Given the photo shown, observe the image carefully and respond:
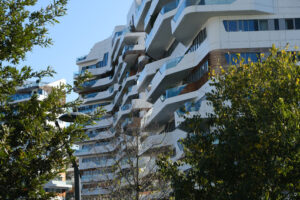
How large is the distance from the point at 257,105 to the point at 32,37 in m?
6.35

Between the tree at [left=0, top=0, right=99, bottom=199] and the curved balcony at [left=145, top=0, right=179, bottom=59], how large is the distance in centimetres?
2816

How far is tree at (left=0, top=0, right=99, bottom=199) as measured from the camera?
26.1 feet

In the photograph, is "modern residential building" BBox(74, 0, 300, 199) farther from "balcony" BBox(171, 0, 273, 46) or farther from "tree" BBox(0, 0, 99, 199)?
"tree" BBox(0, 0, 99, 199)

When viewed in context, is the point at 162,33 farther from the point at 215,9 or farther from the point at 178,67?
the point at 215,9

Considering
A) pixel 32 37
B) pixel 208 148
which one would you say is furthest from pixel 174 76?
pixel 32 37

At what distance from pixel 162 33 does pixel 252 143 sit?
2989 cm

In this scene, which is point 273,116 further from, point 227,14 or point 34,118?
point 227,14

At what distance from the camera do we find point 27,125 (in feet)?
27.4

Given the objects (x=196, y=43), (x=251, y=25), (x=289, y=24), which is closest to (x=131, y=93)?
(x=196, y=43)

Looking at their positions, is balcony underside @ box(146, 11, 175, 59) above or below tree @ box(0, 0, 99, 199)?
above

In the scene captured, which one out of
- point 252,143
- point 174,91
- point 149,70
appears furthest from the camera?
point 149,70

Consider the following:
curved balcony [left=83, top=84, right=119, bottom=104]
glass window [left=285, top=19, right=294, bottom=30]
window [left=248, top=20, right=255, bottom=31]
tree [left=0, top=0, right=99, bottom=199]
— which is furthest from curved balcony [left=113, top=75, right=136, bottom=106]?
tree [left=0, top=0, right=99, bottom=199]

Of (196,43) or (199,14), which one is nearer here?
(199,14)

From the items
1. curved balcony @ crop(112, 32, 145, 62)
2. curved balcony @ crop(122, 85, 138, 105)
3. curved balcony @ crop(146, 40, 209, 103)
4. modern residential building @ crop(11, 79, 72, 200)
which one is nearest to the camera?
curved balcony @ crop(146, 40, 209, 103)
